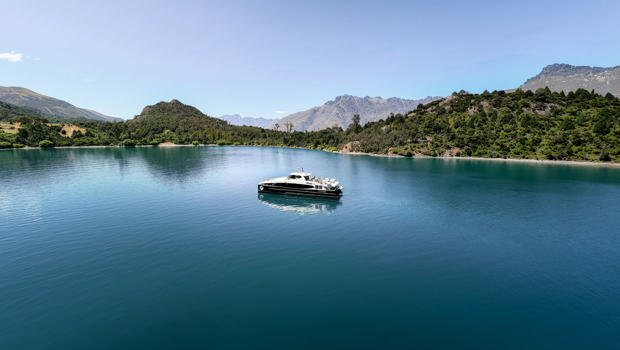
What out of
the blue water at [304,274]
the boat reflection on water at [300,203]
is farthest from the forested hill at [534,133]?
the boat reflection on water at [300,203]

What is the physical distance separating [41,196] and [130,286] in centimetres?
5445

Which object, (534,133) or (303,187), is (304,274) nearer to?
(303,187)

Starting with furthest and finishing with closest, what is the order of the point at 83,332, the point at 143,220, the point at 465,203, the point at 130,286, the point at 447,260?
the point at 465,203 → the point at 143,220 → the point at 447,260 → the point at 130,286 → the point at 83,332

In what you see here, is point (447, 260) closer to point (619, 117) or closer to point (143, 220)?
point (143, 220)

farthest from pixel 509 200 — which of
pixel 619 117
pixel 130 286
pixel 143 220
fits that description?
pixel 619 117

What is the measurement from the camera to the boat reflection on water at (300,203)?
50.2 metres

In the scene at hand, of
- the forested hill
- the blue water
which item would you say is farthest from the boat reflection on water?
the forested hill

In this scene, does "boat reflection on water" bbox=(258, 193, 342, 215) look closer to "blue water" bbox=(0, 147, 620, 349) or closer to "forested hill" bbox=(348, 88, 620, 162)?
"blue water" bbox=(0, 147, 620, 349)

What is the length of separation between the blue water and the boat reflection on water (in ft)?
2.57

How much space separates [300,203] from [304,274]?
2985 cm

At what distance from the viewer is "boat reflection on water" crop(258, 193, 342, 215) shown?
5025 cm

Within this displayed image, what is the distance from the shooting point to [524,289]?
80.1ft

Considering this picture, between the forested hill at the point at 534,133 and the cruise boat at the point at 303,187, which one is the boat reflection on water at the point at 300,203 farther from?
the forested hill at the point at 534,133

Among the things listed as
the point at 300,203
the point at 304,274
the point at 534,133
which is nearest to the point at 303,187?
the point at 300,203
